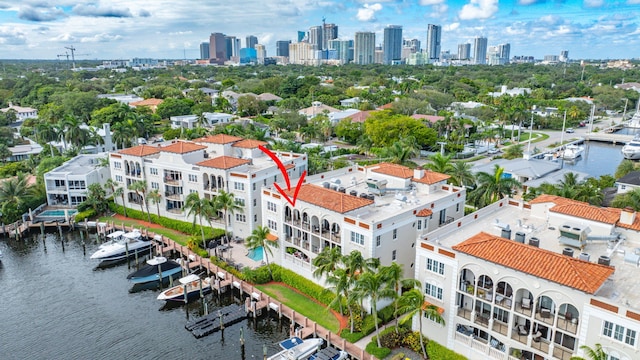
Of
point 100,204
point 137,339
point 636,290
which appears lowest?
point 137,339

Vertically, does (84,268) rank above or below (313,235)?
below

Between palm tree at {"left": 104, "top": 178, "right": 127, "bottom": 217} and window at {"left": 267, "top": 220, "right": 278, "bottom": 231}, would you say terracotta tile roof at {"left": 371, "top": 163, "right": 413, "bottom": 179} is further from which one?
palm tree at {"left": 104, "top": 178, "right": 127, "bottom": 217}

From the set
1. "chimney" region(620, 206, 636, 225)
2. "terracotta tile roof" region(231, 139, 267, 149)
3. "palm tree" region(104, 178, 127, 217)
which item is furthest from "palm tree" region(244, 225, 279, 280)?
"chimney" region(620, 206, 636, 225)

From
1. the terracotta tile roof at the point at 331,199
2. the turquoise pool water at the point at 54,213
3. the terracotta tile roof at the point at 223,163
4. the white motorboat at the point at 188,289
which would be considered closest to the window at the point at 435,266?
the terracotta tile roof at the point at 331,199

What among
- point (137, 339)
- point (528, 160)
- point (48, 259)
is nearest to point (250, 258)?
point (137, 339)

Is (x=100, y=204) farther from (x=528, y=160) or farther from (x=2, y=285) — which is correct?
Result: (x=528, y=160)

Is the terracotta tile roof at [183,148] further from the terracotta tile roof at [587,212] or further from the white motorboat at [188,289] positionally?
the terracotta tile roof at [587,212]

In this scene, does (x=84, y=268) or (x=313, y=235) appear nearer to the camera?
(x=313, y=235)
